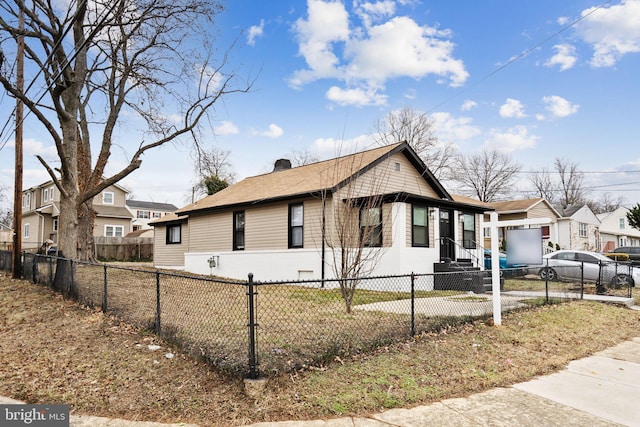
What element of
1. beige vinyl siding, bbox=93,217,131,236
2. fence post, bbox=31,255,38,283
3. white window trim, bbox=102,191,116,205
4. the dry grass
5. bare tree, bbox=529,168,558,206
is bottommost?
the dry grass

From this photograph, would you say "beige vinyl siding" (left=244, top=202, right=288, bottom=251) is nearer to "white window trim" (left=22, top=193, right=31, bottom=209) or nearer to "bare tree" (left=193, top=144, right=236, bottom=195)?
"bare tree" (left=193, top=144, right=236, bottom=195)

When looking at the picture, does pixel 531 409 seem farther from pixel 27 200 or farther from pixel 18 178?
pixel 27 200

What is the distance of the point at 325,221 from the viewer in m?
12.5

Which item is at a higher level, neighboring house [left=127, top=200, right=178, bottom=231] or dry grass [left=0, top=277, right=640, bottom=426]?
neighboring house [left=127, top=200, right=178, bottom=231]

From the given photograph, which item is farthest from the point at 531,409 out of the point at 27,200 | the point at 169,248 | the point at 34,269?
the point at 27,200

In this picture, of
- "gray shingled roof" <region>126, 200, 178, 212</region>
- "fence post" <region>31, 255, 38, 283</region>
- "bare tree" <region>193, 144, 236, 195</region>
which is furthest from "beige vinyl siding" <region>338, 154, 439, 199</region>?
"gray shingled roof" <region>126, 200, 178, 212</region>

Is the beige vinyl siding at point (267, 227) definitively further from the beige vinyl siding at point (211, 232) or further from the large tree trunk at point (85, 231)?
the large tree trunk at point (85, 231)

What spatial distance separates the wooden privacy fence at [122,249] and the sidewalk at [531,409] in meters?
28.5

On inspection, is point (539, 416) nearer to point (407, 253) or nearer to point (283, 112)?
point (407, 253)

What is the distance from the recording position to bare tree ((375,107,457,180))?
3606 cm

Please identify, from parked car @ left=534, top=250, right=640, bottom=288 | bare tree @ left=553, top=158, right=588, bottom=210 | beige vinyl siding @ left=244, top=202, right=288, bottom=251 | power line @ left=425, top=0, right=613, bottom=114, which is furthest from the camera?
bare tree @ left=553, top=158, right=588, bottom=210

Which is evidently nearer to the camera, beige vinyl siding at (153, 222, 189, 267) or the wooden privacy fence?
beige vinyl siding at (153, 222, 189, 267)

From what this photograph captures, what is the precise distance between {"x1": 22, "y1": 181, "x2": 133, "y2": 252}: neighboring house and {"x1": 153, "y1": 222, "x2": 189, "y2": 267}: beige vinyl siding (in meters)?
16.0

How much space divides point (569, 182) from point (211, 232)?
48.9 meters
